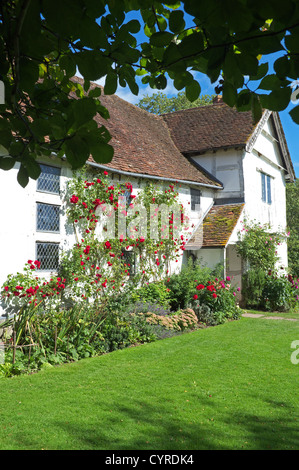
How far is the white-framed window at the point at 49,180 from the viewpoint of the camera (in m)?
9.77

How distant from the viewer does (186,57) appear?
211 centimetres

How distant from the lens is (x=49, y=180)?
10.0m

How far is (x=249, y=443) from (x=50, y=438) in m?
2.12

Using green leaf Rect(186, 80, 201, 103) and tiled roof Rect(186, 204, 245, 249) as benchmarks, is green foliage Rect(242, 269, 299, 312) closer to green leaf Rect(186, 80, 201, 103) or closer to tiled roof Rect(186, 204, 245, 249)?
tiled roof Rect(186, 204, 245, 249)

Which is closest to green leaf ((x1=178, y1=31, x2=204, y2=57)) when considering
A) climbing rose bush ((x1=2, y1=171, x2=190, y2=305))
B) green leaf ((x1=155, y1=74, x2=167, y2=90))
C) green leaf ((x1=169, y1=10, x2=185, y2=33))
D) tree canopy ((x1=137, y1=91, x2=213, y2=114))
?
green leaf ((x1=169, y1=10, x2=185, y2=33))

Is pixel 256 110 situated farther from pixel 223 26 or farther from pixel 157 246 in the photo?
pixel 157 246

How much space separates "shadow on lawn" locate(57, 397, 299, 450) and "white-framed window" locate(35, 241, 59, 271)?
16.9 ft

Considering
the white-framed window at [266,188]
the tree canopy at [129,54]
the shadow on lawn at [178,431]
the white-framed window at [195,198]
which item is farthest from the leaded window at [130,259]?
the tree canopy at [129,54]

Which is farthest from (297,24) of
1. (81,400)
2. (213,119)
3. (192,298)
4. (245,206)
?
(213,119)

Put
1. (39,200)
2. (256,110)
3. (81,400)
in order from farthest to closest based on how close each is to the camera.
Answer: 1. (39,200)
2. (81,400)
3. (256,110)

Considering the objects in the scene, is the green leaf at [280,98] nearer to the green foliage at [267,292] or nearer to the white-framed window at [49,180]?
the white-framed window at [49,180]

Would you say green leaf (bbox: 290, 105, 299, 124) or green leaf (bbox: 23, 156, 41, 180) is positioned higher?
green leaf (bbox: 290, 105, 299, 124)

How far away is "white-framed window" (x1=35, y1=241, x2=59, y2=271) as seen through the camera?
9.64m

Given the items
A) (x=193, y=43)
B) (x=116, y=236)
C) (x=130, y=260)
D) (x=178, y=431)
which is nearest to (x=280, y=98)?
(x=193, y=43)
